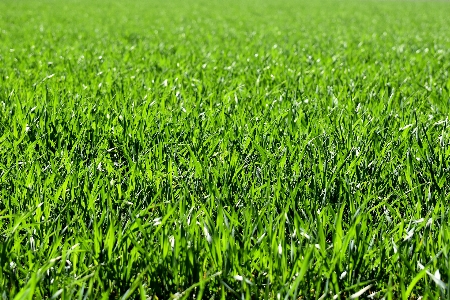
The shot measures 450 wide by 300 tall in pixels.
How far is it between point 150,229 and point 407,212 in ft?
3.37

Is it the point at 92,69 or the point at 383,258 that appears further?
the point at 92,69

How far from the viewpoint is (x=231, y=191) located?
2.30 m

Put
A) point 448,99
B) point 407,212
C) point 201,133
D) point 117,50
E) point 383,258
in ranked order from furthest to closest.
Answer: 1. point 117,50
2. point 448,99
3. point 201,133
4. point 407,212
5. point 383,258

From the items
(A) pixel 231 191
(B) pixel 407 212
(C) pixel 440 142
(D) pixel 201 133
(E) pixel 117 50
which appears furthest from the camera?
(E) pixel 117 50

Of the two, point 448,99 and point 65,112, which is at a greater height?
point 65,112

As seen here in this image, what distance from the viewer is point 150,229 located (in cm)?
181

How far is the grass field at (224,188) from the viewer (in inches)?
65.9

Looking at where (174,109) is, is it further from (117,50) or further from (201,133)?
(117,50)

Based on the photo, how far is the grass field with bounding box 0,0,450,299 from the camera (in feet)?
5.49

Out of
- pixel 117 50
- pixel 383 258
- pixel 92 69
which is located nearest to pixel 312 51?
pixel 117 50

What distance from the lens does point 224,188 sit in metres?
2.19

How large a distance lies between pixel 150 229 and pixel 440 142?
173 centimetres

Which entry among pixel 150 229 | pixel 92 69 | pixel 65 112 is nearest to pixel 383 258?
pixel 150 229

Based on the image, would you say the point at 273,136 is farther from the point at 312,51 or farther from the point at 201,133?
the point at 312,51
